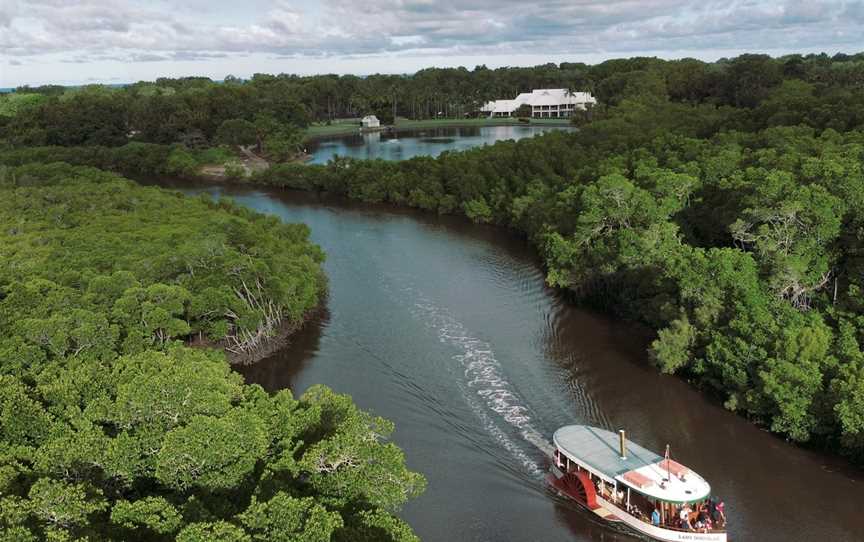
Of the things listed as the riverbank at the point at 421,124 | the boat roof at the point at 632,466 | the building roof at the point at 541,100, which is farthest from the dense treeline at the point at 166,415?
the building roof at the point at 541,100

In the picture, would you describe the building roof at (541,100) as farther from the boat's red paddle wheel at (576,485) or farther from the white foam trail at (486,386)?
the boat's red paddle wheel at (576,485)

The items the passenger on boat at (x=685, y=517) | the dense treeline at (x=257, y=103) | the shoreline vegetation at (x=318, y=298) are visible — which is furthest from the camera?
the dense treeline at (x=257, y=103)

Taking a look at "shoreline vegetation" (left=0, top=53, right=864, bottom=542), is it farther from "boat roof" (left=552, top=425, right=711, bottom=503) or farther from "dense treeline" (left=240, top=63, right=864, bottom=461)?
"boat roof" (left=552, top=425, right=711, bottom=503)

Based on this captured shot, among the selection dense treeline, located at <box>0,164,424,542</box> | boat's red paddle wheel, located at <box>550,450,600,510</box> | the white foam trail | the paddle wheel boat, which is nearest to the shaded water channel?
the white foam trail

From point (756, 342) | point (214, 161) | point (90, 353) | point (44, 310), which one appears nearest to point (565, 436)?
point (756, 342)

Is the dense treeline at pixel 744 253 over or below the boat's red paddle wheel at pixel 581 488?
over

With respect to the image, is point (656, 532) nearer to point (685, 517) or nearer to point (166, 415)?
point (685, 517)

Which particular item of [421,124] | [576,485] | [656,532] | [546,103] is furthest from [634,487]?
[546,103]

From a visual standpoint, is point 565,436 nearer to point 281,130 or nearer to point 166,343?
point 166,343
